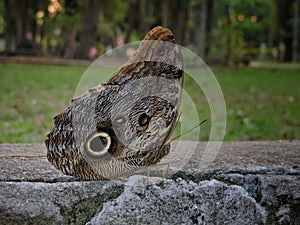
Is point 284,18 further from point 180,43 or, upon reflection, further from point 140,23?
point 180,43

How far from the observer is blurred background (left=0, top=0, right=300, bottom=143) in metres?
6.96

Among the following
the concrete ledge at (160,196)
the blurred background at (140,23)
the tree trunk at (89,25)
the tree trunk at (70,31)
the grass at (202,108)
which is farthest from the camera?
the tree trunk at (70,31)

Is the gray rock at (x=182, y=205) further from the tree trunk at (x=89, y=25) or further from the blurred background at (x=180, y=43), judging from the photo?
the tree trunk at (x=89, y=25)

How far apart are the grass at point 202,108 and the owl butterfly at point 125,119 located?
2.70m

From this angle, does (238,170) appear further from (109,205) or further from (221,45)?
(221,45)

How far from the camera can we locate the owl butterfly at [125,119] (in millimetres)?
2467

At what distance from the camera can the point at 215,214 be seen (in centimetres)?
263

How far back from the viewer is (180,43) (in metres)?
19.0

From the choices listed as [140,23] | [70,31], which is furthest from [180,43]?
[140,23]

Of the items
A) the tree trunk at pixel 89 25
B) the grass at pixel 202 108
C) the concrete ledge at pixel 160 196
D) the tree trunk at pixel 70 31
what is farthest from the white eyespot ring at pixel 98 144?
the tree trunk at pixel 70 31

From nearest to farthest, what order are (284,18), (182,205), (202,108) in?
(182,205)
(202,108)
(284,18)

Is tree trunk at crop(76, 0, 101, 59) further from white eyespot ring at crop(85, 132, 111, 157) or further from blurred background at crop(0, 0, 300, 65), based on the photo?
white eyespot ring at crop(85, 132, 111, 157)

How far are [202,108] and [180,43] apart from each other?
35.4ft

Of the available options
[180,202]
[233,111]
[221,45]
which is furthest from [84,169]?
[221,45]
